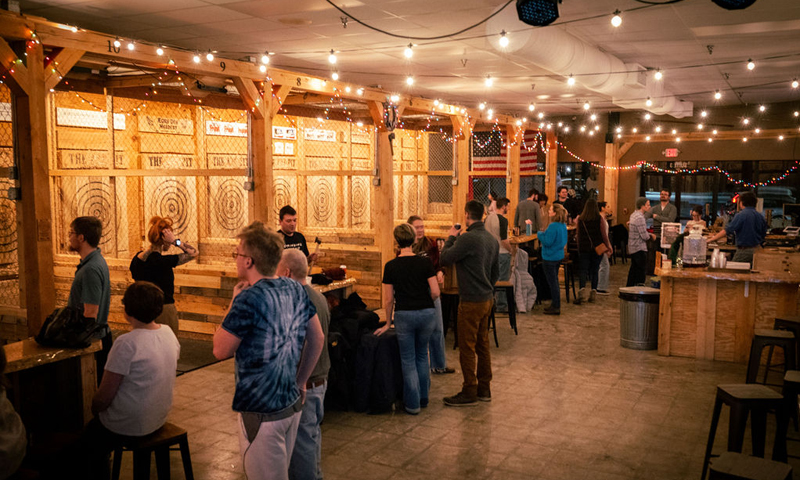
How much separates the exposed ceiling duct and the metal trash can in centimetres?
253

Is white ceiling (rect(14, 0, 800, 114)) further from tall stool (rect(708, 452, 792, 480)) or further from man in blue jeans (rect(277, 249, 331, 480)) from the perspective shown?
tall stool (rect(708, 452, 792, 480))

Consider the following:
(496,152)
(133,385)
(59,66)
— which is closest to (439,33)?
(59,66)

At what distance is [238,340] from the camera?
8.94 feet

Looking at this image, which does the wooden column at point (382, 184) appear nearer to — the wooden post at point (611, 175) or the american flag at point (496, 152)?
the american flag at point (496, 152)

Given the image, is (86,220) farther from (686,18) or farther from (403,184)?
(403,184)

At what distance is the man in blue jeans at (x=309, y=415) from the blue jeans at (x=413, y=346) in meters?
1.20

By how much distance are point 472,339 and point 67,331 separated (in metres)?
2.99

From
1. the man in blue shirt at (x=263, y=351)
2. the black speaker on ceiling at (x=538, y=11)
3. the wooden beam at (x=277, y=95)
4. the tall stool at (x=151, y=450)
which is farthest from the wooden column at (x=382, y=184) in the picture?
→ the man in blue shirt at (x=263, y=351)

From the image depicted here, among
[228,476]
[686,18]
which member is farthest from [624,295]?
[228,476]

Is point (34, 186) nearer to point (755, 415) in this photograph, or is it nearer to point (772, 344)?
point (755, 415)

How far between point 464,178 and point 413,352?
6.61m

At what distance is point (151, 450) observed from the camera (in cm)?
345

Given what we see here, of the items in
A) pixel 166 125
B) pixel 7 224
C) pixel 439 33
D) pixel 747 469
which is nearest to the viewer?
pixel 747 469

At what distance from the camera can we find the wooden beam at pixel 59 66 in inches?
204
